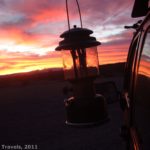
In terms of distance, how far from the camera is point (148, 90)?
9.34ft

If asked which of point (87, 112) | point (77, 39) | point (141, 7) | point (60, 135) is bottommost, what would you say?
point (60, 135)

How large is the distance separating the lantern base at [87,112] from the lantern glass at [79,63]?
345 millimetres

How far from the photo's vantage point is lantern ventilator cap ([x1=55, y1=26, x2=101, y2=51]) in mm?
4848

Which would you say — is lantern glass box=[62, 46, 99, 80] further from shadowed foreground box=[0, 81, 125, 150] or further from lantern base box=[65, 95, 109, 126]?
shadowed foreground box=[0, 81, 125, 150]

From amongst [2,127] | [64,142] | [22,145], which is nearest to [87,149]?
[64,142]

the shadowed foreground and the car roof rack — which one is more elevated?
the car roof rack

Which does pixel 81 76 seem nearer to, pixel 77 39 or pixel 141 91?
pixel 77 39

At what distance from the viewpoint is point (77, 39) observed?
15.9ft

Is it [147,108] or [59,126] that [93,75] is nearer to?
[147,108]

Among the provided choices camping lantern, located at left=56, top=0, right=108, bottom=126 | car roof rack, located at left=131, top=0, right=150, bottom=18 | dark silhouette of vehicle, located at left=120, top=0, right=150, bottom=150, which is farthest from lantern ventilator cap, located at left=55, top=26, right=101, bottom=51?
car roof rack, located at left=131, top=0, right=150, bottom=18

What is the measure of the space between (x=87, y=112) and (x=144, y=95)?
1852mm

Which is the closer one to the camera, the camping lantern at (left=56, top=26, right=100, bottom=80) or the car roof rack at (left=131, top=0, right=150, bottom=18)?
the car roof rack at (left=131, top=0, right=150, bottom=18)

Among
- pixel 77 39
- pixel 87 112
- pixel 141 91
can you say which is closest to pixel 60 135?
pixel 87 112

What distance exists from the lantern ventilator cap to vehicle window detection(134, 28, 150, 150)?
5.09 ft
